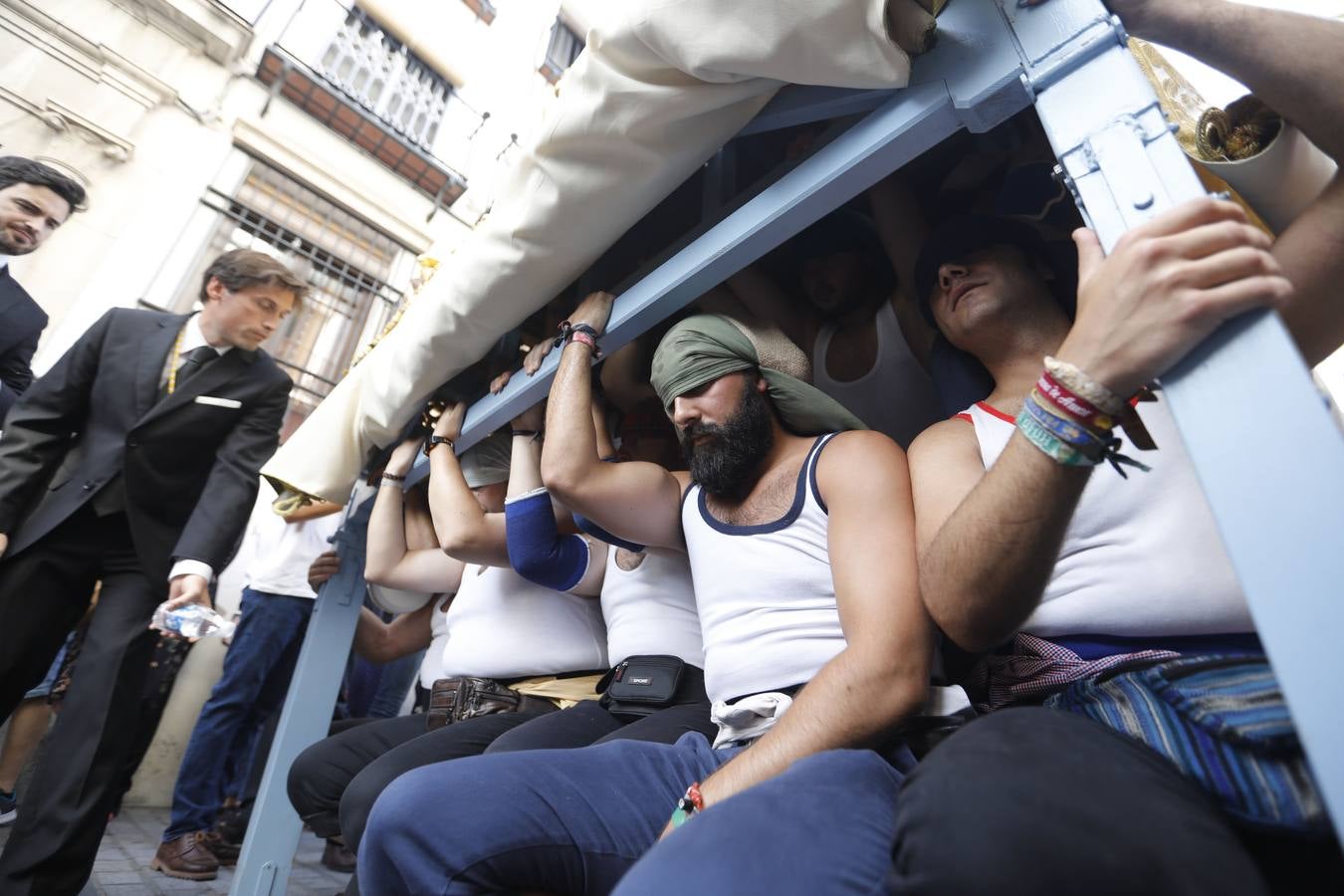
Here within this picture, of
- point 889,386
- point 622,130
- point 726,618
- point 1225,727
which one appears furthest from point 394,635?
point 1225,727

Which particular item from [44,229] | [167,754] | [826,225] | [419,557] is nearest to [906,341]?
[826,225]

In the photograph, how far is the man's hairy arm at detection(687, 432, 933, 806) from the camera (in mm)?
1037

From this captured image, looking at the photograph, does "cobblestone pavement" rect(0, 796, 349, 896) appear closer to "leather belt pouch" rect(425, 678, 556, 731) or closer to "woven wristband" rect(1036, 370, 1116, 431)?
"leather belt pouch" rect(425, 678, 556, 731)

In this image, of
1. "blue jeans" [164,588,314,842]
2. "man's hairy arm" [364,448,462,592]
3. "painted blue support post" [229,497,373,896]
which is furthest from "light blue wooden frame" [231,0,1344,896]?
"blue jeans" [164,588,314,842]

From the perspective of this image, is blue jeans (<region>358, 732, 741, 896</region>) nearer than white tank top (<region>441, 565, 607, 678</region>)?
Yes

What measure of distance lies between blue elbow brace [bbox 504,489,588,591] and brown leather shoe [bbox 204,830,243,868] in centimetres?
225

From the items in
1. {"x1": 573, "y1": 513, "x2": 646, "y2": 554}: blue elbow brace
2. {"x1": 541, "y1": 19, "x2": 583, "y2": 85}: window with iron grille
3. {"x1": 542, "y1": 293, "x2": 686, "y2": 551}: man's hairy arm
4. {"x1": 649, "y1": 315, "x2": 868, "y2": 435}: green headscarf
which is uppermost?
{"x1": 541, "y1": 19, "x2": 583, "y2": 85}: window with iron grille

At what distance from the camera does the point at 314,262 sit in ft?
22.0

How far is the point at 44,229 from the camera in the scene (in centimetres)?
303

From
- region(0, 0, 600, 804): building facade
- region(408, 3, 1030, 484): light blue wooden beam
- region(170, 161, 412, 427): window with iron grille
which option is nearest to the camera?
region(408, 3, 1030, 484): light blue wooden beam

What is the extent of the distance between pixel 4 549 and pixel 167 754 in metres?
3.08

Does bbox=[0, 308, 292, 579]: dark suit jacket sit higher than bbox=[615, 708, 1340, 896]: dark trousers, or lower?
higher

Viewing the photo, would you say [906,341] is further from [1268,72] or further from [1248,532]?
[1248,532]

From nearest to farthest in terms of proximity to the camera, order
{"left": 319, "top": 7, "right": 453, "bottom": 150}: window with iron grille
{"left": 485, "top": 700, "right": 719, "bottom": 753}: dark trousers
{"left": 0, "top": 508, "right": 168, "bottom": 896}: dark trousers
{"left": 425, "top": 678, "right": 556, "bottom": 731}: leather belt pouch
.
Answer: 1. {"left": 485, "top": 700, "right": 719, "bottom": 753}: dark trousers
2. {"left": 0, "top": 508, "right": 168, "bottom": 896}: dark trousers
3. {"left": 425, "top": 678, "right": 556, "bottom": 731}: leather belt pouch
4. {"left": 319, "top": 7, "right": 453, "bottom": 150}: window with iron grille
